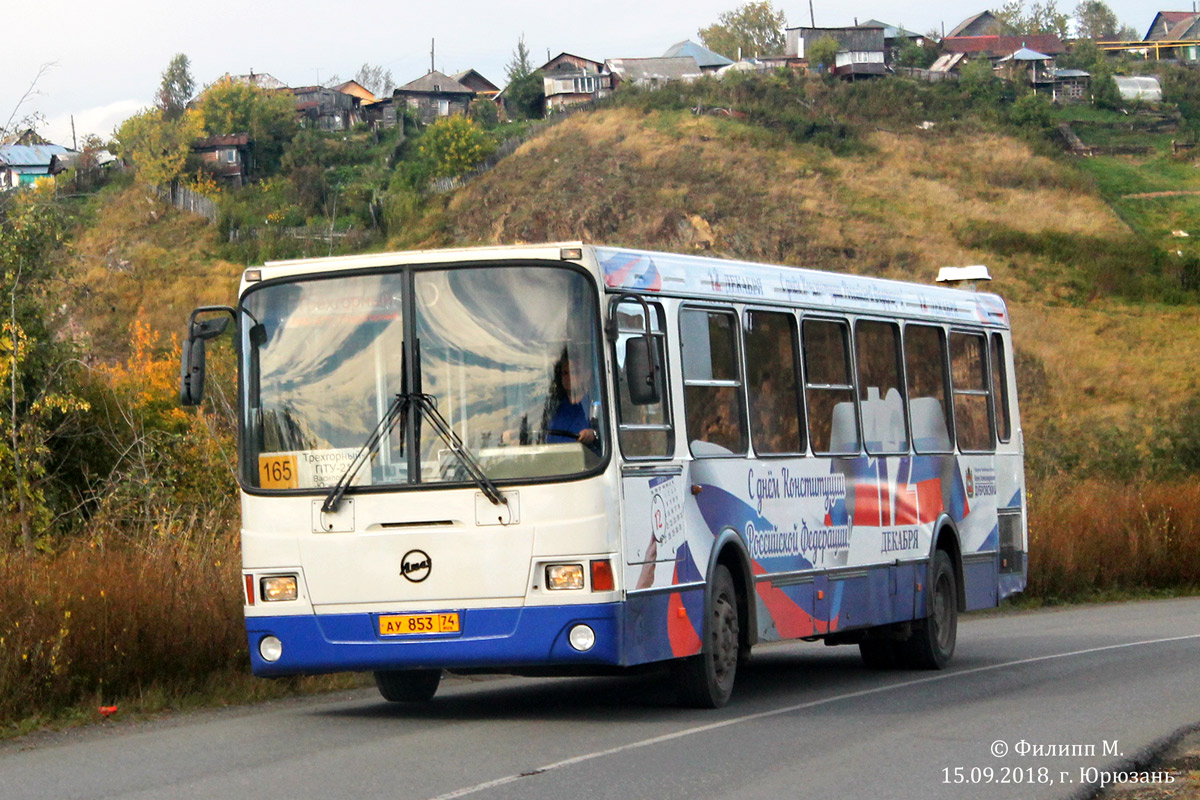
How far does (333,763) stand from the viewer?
28.9 feet

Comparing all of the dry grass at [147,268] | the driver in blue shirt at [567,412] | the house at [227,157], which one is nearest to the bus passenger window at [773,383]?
the driver in blue shirt at [567,412]

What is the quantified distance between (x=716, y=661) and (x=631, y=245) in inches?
2993

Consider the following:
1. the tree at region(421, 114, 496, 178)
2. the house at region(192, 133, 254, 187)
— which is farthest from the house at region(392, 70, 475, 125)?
the tree at region(421, 114, 496, 178)

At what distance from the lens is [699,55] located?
141 meters

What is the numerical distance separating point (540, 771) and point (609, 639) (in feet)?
4.58

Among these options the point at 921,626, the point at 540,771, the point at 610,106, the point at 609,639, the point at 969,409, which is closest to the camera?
the point at 540,771

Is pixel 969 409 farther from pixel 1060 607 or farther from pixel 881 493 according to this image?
pixel 1060 607

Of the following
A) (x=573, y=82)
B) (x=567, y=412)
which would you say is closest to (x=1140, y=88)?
(x=573, y=82)

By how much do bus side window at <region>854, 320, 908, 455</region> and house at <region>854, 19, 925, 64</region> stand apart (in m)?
116

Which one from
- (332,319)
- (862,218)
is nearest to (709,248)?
(862,218)

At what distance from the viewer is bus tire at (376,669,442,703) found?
38.1ft

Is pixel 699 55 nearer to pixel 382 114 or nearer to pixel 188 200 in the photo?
pixel 382 114

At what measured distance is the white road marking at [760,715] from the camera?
806 centimetres

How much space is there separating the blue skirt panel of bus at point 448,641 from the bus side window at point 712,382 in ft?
5.56
